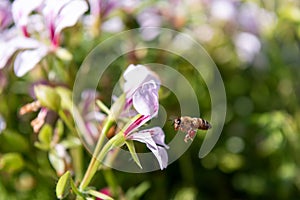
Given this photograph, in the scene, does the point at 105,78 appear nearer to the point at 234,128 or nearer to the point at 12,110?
the point at 12,110

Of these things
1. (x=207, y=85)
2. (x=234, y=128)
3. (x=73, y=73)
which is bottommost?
(x=234, y=128)

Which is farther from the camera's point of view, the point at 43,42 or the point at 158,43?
the point at 158,43

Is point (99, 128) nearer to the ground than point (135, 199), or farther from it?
farther from it

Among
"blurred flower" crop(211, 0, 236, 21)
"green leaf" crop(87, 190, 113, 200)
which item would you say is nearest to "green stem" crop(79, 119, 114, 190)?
"green leaf" crop(87, 190, 113, 200)

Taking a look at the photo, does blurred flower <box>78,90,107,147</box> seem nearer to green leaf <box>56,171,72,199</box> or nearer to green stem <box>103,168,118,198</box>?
green stem <box>103,168,118,198</box>

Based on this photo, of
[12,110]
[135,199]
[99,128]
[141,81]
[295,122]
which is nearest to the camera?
[141,81]

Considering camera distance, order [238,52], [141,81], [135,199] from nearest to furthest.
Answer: [141,81]
[135,199]
[238,52]

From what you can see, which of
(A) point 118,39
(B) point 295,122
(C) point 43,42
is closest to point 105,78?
(A) point 118,39

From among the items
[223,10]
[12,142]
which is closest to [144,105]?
[12,142]
